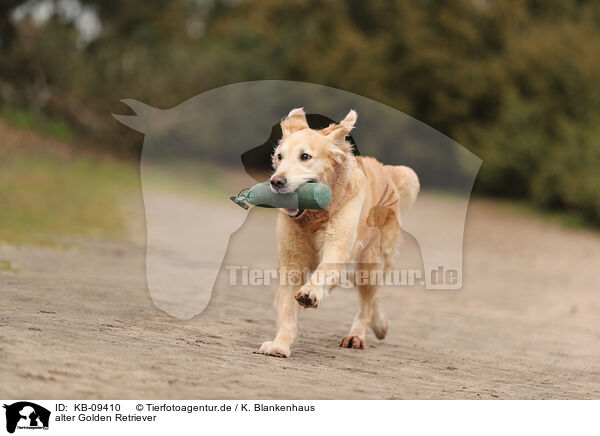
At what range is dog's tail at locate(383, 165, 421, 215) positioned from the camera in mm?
6715

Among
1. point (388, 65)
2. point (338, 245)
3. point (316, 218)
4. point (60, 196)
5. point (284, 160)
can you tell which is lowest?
→ point (338, 245)

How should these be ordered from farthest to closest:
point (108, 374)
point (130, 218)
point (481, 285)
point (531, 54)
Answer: point (531, 54) → point (130, 218) → point (481, 285) → point (108, 374)

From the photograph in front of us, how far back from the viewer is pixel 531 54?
84.8 ft

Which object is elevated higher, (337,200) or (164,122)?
(164,122)

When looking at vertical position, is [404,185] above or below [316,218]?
above

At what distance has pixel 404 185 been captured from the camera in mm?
6738

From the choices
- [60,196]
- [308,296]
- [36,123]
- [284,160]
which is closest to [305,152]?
[284,160]

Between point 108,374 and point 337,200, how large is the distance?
2.16 meters

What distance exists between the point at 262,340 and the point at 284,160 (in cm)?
150
